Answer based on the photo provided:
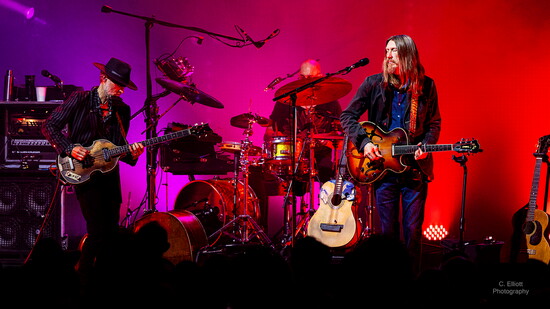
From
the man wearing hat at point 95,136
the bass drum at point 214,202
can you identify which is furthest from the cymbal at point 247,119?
the man wearing hat at point 95,136

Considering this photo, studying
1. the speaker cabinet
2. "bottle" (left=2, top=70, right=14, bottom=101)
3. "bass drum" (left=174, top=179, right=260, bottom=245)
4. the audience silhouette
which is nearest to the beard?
the audience silhouette

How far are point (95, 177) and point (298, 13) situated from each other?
5195mm

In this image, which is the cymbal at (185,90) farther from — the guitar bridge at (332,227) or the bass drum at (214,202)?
the guitar bridge at (332,227)

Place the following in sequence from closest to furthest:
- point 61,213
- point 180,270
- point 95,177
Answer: point 180,270, point 95,177, point 61,213

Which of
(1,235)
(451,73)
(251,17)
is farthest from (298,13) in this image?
(1,235)

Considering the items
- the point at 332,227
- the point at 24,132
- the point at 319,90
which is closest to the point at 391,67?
the point at 319,90

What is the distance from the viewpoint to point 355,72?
8711 millimetres

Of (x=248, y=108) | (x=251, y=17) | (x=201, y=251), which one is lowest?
(x=201, y=251)

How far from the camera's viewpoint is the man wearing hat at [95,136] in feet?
15.9

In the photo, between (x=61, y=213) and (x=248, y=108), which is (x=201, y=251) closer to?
(x=61, y=213)

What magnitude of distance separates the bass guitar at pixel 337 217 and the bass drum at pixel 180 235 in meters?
1.40

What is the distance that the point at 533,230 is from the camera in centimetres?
557

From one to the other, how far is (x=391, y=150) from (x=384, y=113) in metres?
0.40

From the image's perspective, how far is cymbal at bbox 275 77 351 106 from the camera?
5.91m
